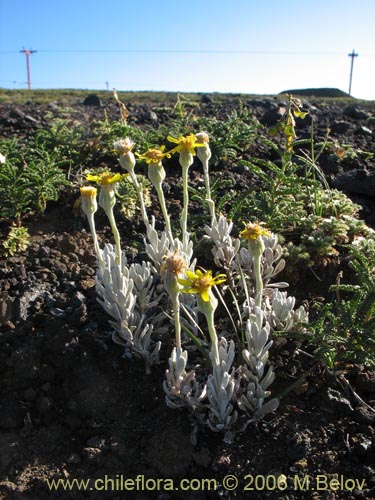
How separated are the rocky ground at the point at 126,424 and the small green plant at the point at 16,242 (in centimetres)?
40

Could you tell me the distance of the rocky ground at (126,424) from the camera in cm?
198

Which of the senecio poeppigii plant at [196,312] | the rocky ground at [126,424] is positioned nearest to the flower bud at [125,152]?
the senecio poeppigii plant at [196,312]

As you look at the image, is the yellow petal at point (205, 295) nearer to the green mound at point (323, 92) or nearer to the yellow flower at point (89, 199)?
the yellow flower at point (89, 199)

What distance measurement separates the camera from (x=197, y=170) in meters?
4.33

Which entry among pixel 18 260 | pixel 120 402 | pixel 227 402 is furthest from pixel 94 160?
pixel 227 402

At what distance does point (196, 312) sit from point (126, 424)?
620mm

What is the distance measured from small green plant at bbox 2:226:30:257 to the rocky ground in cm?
40

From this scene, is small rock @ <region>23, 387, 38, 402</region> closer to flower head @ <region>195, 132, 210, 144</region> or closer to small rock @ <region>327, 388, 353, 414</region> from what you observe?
small rock @ <region>327, 388, 353, 414</region>

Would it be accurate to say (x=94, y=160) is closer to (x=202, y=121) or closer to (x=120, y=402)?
(x=202, y=121)

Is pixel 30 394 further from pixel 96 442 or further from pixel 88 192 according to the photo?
pixel 88 192

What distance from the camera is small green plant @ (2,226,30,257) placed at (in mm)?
3168

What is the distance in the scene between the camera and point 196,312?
2.50 meters

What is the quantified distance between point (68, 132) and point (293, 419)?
127 inches

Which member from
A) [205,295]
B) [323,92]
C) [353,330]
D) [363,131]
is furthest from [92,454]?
[323,92]
